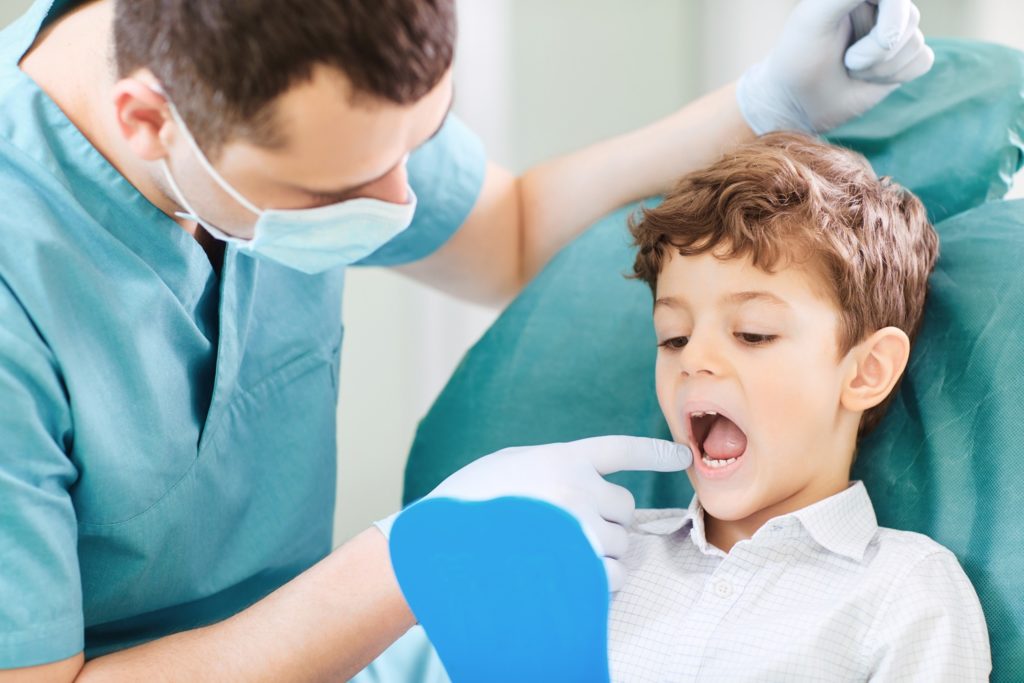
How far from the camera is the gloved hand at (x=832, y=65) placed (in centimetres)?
120

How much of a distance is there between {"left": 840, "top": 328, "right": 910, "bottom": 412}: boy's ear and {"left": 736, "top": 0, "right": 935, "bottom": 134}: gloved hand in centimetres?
33

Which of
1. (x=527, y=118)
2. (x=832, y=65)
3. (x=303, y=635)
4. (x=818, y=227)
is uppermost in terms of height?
(x=832, y=65)

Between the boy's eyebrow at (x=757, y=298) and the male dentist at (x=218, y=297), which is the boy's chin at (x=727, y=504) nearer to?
the male dentist at (x=218, y=297)

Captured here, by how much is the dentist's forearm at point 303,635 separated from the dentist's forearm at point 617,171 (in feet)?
1.98

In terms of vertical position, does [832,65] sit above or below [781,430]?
above

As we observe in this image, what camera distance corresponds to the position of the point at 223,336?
3.94 feet

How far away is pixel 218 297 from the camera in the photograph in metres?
1.22

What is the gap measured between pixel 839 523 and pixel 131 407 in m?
0.71

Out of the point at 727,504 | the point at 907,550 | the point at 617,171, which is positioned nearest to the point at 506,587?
the point at 727,504

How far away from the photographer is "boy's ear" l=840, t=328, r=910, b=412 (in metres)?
1.10

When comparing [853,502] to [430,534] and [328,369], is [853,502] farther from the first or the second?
Result: [328,369]

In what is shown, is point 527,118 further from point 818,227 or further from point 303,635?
point 303,635

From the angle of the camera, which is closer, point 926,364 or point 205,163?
point 205,163

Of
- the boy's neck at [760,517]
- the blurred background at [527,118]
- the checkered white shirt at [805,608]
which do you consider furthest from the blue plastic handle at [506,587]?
the blurred background at [527,118]
